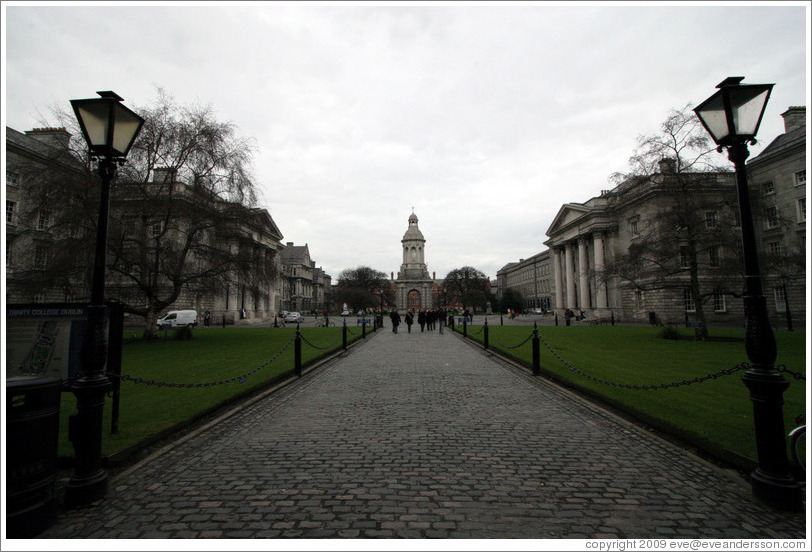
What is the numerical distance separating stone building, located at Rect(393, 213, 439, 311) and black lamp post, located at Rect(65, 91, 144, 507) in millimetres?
112173

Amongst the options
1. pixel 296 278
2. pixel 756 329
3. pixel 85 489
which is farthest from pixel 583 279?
pixel 296 278

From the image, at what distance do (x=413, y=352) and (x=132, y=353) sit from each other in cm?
1198

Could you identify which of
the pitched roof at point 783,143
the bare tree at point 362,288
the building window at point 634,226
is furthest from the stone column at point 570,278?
the bare tree at point 362,288

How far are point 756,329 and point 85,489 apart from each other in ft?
21.9

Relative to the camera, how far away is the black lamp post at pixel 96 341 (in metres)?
4.14

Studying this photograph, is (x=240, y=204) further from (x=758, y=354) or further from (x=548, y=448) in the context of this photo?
(x=758, y=354)

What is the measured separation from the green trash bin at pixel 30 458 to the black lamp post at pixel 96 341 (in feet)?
1.08

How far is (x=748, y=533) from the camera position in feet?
11.5

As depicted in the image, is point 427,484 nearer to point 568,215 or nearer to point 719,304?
point 719,304

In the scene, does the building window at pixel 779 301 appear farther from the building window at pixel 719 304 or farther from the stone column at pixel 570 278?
the stone column at pixel 570 278

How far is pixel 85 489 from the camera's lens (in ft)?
13.3

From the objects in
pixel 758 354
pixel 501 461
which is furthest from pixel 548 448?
pixel 758 354

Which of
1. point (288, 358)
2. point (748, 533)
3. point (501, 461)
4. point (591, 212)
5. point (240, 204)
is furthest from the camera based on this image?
point (591, 212)

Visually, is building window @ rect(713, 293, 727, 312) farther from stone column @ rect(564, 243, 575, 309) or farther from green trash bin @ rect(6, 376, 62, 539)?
green trash bin @ rect(6, 376, 62, 539)
